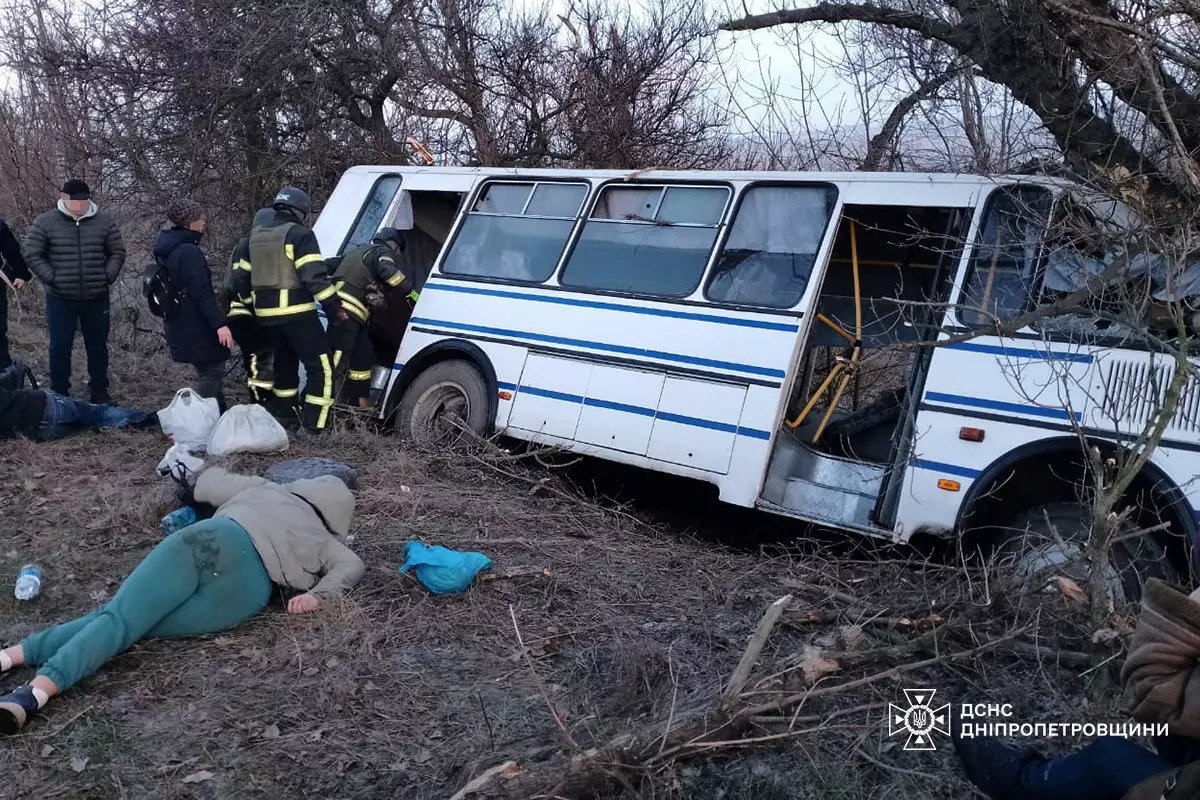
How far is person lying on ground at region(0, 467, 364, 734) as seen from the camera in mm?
3727

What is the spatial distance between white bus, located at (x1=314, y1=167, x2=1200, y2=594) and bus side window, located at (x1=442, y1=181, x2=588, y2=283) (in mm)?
16

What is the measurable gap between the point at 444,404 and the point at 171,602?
3535mm

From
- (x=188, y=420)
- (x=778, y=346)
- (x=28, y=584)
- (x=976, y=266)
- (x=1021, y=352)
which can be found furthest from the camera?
(x=188, y=420)

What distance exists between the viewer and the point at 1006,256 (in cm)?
516

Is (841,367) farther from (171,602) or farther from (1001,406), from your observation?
(171,602)

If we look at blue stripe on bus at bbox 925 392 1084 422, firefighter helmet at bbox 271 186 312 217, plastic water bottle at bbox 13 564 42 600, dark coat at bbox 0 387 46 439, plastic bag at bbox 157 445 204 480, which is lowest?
plastic water bottle at bbox 13 564 42 600

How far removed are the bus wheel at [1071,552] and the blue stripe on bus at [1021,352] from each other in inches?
27.1

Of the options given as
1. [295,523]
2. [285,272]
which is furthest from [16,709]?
[285,272]

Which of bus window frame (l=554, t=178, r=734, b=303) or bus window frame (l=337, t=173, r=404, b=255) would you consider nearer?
bus window frame (l=554, t=178, r=734, b=303)

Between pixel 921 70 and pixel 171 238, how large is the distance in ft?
21.0

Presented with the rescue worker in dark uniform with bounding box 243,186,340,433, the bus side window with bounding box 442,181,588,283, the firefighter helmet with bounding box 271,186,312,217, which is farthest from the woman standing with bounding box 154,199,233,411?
the bus side window with bounding box 442,181,588,283

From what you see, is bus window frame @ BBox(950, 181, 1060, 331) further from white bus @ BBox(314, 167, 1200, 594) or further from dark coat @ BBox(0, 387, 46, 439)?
dark coat @ BBox(0, 387, 46, 439)

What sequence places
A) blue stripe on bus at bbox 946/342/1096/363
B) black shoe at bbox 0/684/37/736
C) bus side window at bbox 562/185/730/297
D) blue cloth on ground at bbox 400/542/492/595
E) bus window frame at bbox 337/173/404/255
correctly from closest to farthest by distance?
black shoe at bbox 0/684/37/736 → blue cloth on ground at bbox 400/542/492/595 → blue stripe on bus at bbox 946/342/1096/363 → bus side window at bbox 562/185/730/297 → bus window frame at bbox 337/173/404/255

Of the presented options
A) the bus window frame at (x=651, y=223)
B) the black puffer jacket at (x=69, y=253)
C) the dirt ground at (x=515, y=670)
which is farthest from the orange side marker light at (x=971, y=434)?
the black puffer jacket at (x=69, y=253)
